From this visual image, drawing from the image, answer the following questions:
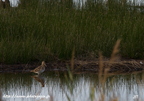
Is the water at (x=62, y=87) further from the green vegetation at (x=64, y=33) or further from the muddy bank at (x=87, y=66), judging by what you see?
the green vegetation at (x=64, y=33)

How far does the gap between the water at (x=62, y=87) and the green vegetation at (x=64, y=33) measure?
2.68 feet

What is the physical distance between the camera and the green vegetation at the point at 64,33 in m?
11.9

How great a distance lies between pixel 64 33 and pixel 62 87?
14.6ft

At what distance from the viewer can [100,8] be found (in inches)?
615

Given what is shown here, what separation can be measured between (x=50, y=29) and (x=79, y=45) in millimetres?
1271

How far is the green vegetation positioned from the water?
2.68ft

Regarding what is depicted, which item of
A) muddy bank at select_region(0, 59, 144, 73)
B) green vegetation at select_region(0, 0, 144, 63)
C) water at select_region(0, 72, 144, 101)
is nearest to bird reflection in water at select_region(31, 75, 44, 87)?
water at select_region(0, 72, 144, 101)

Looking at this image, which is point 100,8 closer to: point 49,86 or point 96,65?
point 96,65

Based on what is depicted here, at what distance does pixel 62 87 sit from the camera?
8359 millimetres

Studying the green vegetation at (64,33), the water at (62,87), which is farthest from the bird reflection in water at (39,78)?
the green vegetation at (64,33)

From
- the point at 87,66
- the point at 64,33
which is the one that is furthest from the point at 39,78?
the point at 64,33

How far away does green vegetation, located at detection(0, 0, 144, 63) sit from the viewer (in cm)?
1189

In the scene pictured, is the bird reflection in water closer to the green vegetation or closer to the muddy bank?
the muddy bank

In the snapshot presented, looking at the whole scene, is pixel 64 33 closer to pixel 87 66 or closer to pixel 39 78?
pixel 87 66
